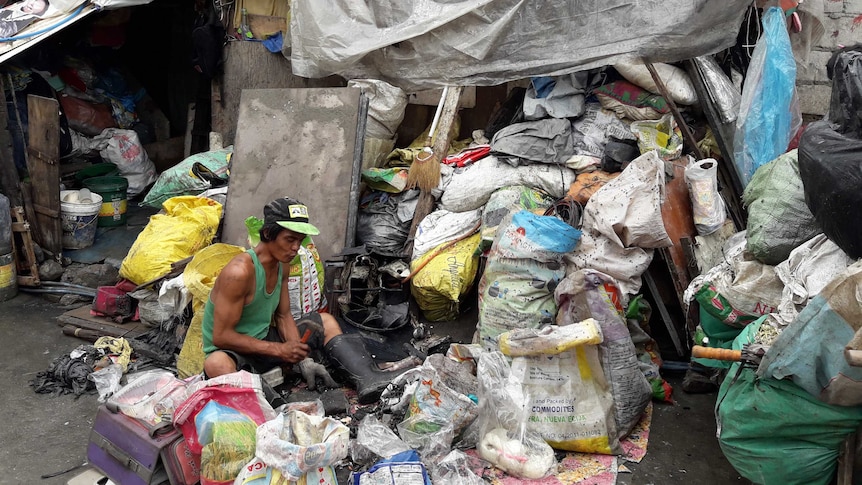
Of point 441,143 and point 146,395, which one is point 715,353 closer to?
point 146,395

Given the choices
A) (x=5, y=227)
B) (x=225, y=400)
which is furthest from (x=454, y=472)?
(x=5, y=227)

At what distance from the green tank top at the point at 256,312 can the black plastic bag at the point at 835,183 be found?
8.48 feet

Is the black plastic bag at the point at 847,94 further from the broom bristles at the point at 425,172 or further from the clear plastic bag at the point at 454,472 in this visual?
the broom bristles at the point at 425,172

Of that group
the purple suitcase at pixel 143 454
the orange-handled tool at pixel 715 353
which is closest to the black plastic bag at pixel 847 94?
the orange-handled tool at pixel 715 353

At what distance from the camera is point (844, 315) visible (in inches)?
96.7

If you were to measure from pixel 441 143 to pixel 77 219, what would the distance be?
310cm

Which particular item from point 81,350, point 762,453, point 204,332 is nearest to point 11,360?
point 81,350

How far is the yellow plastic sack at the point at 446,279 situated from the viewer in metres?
4.74

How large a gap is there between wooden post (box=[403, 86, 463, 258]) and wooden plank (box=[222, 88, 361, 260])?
0.50 metres

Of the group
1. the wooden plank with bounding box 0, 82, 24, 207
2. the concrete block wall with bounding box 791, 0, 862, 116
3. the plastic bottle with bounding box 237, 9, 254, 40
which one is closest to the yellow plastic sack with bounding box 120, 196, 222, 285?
the wooden plank with bounding box 0, 82, 24, 207

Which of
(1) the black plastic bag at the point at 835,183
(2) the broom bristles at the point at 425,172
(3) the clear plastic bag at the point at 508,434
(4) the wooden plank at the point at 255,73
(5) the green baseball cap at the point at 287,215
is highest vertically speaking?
(1) the black plastic bag at the point at 835,183

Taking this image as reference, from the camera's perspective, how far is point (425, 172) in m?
5.29

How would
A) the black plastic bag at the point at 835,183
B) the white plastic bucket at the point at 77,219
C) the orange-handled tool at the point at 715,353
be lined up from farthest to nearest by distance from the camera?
the white plastic bucket at the point at 77,219 → the black plastic bag at the point at 835,183 → the orange-handled tool at the point at 715,353

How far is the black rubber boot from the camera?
152 inches
